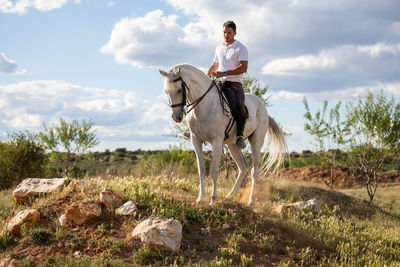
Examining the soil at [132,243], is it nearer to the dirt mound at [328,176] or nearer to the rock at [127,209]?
the rock at [127,209]

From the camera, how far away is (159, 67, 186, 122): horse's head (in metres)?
7.22

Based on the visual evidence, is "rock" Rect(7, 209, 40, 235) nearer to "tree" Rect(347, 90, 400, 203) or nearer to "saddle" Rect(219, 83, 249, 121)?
"saddle" Rect(219, 83, 249, 121)

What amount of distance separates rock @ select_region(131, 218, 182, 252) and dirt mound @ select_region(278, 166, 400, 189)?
60.7 ft

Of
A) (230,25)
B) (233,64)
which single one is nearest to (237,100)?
(233,64)

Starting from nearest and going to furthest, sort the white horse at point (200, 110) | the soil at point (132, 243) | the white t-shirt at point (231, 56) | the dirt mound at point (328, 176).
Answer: the soil at point (132, 243), the white horse at point (200, 110), the white t-shirt at point (231, 56), the dirt mound at point (328, 176)

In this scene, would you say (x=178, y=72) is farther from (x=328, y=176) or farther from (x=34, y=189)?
(x=328, y=176)

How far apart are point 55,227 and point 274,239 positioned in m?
4.48

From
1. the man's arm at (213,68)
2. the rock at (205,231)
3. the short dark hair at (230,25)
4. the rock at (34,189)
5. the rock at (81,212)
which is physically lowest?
the rock at (205,231)

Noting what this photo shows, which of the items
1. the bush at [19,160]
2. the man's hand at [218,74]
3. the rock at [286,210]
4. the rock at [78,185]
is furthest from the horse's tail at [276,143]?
the bush at [19,160]

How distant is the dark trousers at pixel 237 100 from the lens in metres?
8.47

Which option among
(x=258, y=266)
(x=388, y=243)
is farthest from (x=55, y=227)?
(x=388, y=243)

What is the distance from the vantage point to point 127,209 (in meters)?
7.67

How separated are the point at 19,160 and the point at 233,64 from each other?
42.3 feet

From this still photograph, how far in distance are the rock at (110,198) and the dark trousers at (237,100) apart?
3158 millimetres
